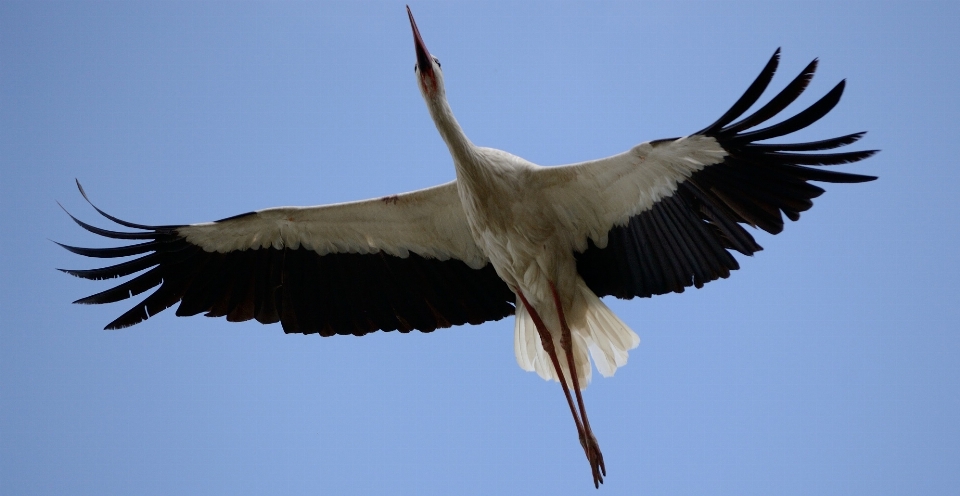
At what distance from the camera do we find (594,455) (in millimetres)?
4875

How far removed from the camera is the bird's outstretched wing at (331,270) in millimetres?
Result: 5117

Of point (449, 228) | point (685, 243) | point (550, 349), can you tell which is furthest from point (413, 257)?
point (685, 243)

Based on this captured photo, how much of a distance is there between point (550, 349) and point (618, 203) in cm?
93

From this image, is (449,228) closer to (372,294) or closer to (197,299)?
(372,294)

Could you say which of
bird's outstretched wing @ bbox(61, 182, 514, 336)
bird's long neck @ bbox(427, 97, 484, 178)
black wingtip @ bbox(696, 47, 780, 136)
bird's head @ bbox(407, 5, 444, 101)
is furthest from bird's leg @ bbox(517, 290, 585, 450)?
black wingtip @ bbox(696, 47, 780, 136)

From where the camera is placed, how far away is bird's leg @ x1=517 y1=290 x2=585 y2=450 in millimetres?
4949

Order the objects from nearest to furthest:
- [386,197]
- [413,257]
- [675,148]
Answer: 1. [675,148]
2. [386,197]
3. [413,257]

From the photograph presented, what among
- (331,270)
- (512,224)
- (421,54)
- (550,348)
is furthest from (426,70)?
(550,348)

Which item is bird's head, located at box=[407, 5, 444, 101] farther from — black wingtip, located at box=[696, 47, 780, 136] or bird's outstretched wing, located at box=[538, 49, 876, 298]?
black wingtip, located at box=[696, 47, 780, 136]

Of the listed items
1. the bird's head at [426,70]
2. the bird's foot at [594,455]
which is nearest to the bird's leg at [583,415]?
the bird's foot at [594,455]

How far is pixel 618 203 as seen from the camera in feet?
15.5

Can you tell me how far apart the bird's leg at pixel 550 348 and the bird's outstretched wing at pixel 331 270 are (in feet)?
1.04

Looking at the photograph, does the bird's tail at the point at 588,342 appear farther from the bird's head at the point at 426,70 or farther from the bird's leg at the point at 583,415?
the bird's head at the point at 426,70

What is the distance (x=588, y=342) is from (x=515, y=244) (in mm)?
834
